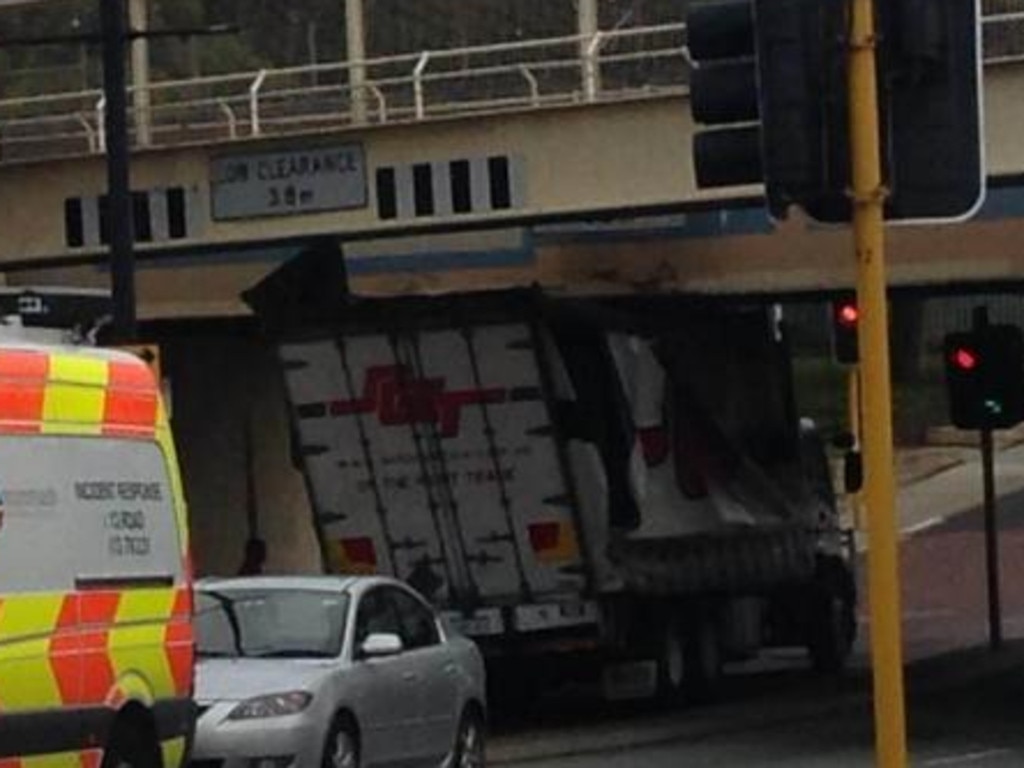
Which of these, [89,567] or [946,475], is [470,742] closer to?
[89,567]

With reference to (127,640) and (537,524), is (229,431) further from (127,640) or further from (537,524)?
(127,640)

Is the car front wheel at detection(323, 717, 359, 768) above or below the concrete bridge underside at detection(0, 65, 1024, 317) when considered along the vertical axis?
below

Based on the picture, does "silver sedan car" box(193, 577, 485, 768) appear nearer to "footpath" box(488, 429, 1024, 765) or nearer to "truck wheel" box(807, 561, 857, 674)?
→ "footpath" box(488, 429, 1024, 765)

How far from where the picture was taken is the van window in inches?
576

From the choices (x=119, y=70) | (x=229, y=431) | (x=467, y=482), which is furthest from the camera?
(x=229, y=431)

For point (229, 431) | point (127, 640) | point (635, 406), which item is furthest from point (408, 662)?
point (229, 431)

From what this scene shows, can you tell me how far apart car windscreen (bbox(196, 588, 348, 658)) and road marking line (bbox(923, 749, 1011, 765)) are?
5.38 m

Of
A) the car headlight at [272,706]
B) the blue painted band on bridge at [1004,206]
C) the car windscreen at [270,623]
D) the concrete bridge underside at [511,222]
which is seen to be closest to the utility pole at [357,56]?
the concrete bridge underside at [511,222]

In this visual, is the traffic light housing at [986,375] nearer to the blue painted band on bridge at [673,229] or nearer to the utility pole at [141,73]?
the blue painted band on bridge at [673,229]

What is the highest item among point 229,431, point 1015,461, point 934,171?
point 934,171

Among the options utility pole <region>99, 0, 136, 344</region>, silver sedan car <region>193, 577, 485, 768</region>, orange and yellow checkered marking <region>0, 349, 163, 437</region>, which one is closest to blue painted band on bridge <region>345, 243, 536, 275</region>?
utility pole <region>99, 0, 136, 344</region>

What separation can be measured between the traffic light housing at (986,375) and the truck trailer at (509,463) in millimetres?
4192

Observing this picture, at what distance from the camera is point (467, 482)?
2559cm

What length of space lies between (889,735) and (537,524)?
1642 cm
